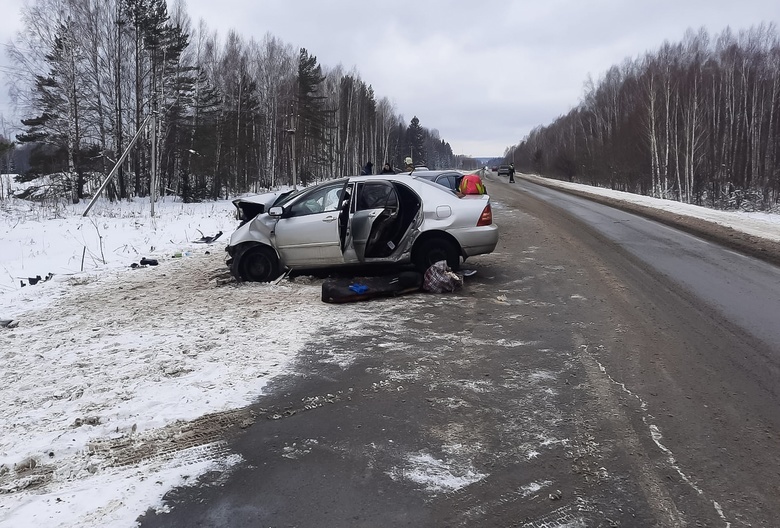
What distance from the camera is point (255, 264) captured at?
28.6 ft

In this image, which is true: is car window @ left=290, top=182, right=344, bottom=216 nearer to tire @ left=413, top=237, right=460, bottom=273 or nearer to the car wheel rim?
the car wheel rim

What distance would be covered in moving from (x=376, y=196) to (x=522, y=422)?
522 centimetres

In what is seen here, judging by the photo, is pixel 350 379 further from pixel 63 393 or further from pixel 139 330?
pixel 139 330

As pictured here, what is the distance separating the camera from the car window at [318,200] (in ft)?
27.7

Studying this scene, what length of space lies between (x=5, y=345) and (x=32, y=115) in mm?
35307

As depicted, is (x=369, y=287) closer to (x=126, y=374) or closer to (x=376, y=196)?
(x=376, y=196)

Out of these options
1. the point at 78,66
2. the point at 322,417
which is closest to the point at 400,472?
the point at 322,417

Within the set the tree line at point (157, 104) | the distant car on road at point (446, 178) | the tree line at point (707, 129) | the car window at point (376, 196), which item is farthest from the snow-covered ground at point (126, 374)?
the tree line at point (707, 129)

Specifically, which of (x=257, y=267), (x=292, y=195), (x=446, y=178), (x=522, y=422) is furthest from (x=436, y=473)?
(x=446, y=178)

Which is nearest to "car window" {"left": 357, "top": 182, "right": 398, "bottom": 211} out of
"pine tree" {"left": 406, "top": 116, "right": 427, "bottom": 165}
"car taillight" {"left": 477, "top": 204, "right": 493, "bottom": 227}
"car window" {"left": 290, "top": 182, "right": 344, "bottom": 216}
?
"car window" {"left": 290, "top": 182, "right": 344, "bottom": 216}

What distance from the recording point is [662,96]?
153ft

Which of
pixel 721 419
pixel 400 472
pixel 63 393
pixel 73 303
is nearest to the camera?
pixel 400 472

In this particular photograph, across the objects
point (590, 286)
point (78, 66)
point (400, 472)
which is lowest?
point (400, 472)

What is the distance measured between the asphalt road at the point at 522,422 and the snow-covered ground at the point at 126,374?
0.30 m
